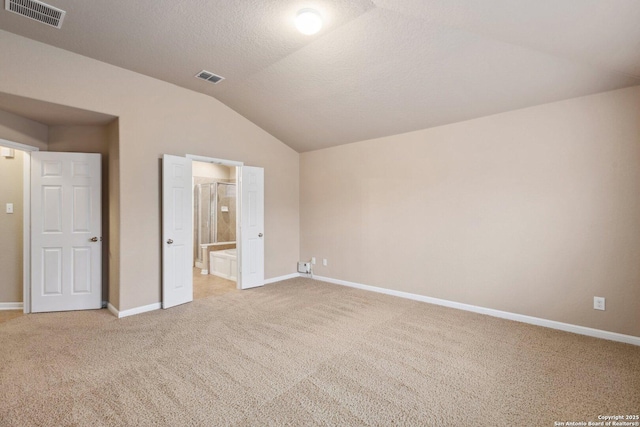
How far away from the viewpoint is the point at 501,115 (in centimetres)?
353

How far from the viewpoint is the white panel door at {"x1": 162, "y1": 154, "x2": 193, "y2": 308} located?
3.88m

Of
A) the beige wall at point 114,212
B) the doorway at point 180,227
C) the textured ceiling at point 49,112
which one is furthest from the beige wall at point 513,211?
the textured ceiling at point 49,112

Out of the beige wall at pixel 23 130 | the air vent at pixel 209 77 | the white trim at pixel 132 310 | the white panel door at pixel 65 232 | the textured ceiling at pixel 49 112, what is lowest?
the white trim at pixel 132 310

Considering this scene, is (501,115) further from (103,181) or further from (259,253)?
(103,181)

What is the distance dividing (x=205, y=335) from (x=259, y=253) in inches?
81.5

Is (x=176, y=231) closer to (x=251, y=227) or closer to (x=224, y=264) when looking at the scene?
(x=251, y=227)

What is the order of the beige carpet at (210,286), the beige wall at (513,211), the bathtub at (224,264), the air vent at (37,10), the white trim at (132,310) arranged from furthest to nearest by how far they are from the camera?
the bathtub at (224,264)
the beige carpet at (210,286)
the white trim at (132,310)
the beige wall at (513,211)
the air vent at (37,10)

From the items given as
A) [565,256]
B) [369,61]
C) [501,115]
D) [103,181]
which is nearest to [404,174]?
[501,115]

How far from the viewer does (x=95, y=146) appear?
3980 millimetres

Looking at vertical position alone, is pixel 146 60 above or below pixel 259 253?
above

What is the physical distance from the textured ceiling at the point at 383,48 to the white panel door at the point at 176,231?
1.18m

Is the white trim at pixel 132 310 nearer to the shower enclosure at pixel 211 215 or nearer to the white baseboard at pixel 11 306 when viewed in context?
the white baseboard at pixel 11 306

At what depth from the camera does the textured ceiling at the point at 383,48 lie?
7.38 ft

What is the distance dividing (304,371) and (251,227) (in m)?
2.92
